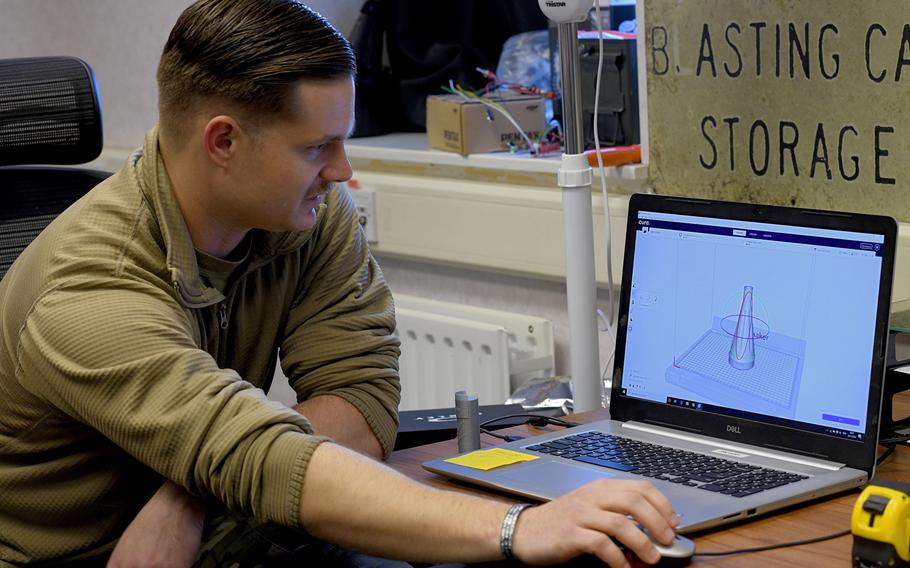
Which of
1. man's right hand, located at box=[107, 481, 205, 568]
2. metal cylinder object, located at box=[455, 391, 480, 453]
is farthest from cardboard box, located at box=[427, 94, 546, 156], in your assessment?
man's right hand, located at box=[107, 481, 205, 568]

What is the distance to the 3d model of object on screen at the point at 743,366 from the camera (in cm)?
137

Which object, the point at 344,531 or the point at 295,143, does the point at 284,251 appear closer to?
the point at 295,143

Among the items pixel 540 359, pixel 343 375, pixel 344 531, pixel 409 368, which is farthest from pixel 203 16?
pixel 409 368

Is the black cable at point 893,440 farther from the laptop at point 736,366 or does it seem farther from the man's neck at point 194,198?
the man's neck at point 194,198

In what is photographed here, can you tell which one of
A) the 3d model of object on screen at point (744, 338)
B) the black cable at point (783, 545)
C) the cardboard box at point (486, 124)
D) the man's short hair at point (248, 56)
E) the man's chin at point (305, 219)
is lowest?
the black cable at point (783, 545)

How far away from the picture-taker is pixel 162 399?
1.28 meters

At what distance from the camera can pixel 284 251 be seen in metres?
1.61

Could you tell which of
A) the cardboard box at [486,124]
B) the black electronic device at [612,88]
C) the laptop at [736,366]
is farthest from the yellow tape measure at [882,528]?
the cardboard box at [486,124]

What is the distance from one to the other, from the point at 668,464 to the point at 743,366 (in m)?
0.14

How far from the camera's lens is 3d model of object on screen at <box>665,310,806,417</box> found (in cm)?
137

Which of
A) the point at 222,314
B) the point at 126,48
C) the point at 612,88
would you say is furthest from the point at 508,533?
the point at 126,48

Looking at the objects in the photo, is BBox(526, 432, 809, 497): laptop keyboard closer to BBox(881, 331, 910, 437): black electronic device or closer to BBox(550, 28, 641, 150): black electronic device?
BBox(881, 331, 910, 437): black electronic device

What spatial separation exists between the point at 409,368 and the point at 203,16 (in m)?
1.40

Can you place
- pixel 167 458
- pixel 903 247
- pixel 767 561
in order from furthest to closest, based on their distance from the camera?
pixel 903 247 → pixel 167 458 → pixel 767 561
